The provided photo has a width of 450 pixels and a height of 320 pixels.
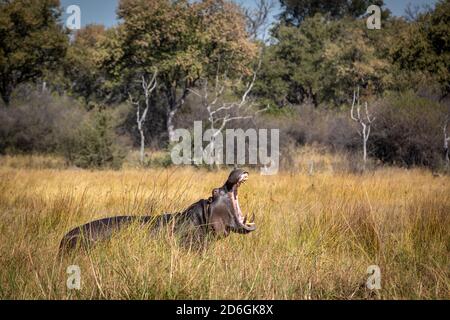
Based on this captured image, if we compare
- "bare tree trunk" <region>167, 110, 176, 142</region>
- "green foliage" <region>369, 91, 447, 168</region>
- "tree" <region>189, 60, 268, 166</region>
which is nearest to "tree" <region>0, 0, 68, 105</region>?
"bare tree trunk" <region>167, 110, 176, 142</region>

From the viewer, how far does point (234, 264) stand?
4.23 m

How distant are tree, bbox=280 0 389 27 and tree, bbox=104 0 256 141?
14.7m

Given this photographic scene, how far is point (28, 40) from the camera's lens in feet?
73.7

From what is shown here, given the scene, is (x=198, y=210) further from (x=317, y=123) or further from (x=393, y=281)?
(x=317, y=123)

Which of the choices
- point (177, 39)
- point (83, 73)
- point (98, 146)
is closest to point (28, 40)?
point (83, 73)

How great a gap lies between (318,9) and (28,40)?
63.4ft

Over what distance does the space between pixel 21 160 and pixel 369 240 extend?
48.3 feet

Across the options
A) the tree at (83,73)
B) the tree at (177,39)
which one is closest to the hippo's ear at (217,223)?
the tree at (177,39)

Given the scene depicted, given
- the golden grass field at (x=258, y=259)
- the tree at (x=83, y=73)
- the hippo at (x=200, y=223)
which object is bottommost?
the golden grass field at (x=258, y=259)

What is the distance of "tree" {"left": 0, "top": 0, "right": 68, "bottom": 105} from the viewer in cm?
2202

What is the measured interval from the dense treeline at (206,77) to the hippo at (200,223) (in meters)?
12.3

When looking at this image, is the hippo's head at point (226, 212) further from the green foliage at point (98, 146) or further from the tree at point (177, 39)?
the tree at point (177, 39)

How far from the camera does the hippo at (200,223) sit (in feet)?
13.5

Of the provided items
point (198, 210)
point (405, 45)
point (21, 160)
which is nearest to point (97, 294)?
point (198, 210)
